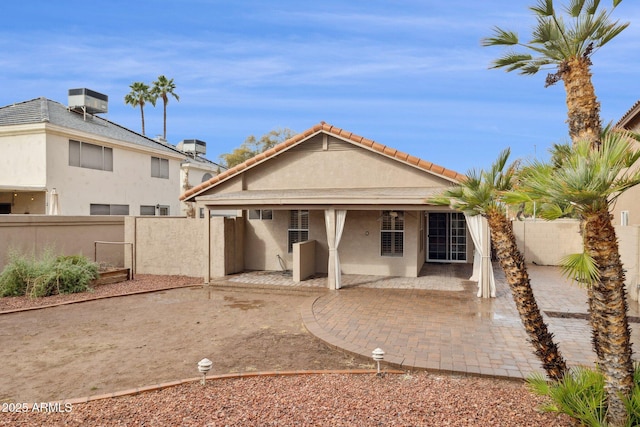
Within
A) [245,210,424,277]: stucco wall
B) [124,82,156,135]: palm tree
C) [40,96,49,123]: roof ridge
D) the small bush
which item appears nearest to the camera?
the small bush

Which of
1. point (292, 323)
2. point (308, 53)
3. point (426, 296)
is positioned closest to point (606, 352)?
point (292, 323)

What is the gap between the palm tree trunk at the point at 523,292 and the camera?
4367mm

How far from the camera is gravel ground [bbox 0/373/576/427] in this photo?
166 inches

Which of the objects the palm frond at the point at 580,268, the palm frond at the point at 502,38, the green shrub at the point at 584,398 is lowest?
the green shrub at the point at 584,398

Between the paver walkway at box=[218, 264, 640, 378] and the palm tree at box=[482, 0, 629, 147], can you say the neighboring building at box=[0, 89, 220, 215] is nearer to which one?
the paver walkway at box=[218, 264, 640, 378]

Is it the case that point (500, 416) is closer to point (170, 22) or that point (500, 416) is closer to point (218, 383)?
point (218, 383)

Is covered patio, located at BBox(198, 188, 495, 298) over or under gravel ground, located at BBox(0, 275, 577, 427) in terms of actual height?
over

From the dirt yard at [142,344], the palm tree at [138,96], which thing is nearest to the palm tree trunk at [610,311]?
the dirt yard at [142,344]

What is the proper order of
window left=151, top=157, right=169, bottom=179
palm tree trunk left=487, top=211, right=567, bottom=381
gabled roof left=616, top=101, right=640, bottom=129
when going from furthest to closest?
window left=151, top=157, right=169, bottom=179, gabled roof left=616, top=101, right=640, bottom=129, palm tree trunk left=487, top=211, right=567, bottom=381

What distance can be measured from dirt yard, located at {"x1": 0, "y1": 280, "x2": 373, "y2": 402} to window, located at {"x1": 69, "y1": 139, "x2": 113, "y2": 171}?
11572mm

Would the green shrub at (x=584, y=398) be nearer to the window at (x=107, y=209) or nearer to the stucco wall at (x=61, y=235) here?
the stucco wall at (x=61, y=235)

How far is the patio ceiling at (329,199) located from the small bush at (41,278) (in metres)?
4.40

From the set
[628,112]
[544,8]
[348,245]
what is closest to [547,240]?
[628,112]

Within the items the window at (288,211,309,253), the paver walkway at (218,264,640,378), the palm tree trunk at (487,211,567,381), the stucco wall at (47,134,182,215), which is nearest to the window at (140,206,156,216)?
the stucco wall at (47,134,182,215)
